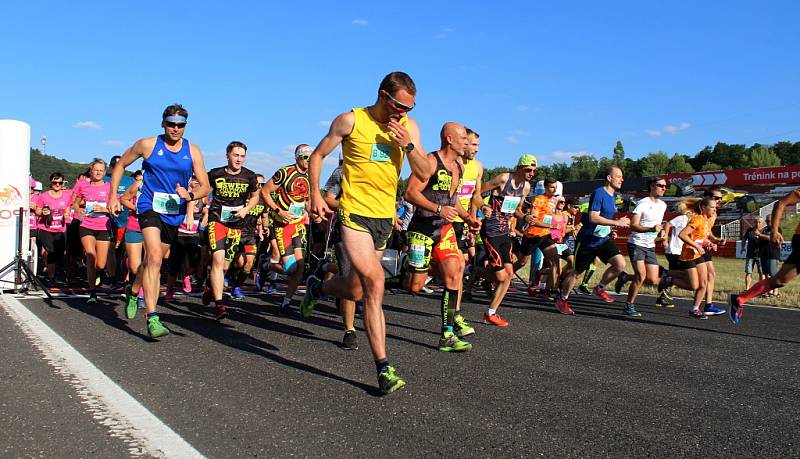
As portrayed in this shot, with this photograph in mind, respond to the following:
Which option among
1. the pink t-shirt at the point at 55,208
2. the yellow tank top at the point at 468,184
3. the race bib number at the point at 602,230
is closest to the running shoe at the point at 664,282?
the race bib number at the point at 602,230

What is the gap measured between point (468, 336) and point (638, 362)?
1.72 metres

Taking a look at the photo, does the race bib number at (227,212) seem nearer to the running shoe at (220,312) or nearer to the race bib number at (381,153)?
the running shoe at (220,312)

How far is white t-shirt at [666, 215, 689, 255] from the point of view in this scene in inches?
402

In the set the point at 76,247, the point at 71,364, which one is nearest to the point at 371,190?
the point at 71,364

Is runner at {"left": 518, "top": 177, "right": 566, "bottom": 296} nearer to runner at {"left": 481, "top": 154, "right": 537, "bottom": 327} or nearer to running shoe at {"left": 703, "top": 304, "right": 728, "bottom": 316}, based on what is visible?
runner at {"left": 481, "top": 154, "right": 537, "bottom": 327}

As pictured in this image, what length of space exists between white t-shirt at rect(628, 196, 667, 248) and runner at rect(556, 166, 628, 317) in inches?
16.8

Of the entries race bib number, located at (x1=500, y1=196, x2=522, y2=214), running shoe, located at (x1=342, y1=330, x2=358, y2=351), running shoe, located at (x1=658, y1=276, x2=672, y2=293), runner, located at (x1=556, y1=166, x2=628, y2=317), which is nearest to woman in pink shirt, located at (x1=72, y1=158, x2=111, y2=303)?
running shoe, located at (x1=342, y1=330, x2=358, y2=351)

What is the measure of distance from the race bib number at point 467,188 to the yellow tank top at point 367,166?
2.85 m

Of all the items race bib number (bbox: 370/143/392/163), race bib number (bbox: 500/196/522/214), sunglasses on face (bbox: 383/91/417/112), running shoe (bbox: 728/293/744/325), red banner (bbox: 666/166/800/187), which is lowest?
running shoe (bbox: 728/293/744/325)

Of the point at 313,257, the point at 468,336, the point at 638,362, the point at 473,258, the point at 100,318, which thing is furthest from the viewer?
the point at 473,258

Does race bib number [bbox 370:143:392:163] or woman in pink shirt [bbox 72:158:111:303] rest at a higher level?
race bib number [bbox 370:143:392:163]

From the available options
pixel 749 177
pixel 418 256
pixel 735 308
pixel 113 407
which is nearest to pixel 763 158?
pixel 749 177

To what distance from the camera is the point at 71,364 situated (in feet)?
16.7

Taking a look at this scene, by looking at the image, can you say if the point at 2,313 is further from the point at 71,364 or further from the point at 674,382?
the point at 674,382
